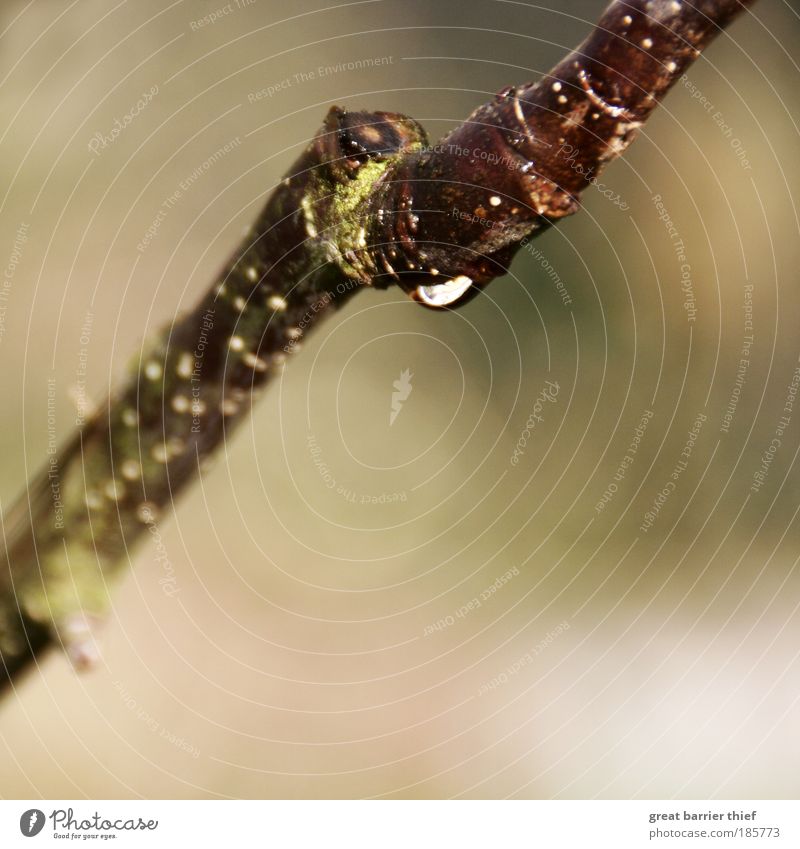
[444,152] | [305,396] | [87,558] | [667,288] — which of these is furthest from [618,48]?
[667,288]

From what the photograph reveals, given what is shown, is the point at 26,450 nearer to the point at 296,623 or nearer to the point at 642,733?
the point at 296,623
